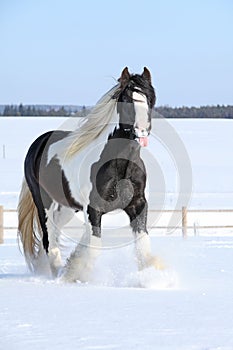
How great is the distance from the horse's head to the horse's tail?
2021mm

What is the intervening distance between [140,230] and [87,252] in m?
0.50

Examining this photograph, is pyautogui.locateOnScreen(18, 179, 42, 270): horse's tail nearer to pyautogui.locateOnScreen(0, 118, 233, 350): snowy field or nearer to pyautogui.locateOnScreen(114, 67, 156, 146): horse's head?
pyautogui.locateOnScreen(0, 118, 233, 350): snowy field

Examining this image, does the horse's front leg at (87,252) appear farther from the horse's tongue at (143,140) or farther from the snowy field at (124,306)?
the horse's tongue at (143,140)

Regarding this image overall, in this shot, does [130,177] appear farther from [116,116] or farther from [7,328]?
[7,328]

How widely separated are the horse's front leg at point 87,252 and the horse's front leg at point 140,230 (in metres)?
0.30

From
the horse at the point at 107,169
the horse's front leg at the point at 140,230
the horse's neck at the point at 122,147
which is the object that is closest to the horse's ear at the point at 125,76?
the horse at the point at 107,169

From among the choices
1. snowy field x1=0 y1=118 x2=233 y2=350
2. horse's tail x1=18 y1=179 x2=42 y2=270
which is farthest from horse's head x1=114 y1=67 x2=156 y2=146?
horse's tail x1=18 y1=179 x2=42 y2=270

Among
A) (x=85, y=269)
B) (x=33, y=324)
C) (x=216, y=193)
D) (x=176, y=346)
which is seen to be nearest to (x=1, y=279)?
(x=85, y=269)

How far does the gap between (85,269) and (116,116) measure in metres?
1.37

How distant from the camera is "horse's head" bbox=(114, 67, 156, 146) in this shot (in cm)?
550

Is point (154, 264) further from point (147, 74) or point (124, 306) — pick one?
point (147, 74)

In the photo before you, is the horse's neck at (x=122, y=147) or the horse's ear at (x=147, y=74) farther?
the horse's ear at (x=147, y=74)

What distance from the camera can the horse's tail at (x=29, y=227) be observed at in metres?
7.15

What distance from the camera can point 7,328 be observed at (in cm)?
397
